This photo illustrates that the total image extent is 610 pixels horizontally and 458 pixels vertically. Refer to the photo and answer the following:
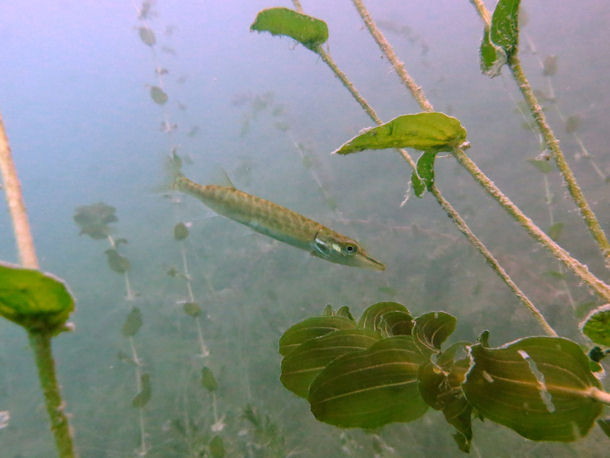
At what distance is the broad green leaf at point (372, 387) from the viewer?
864 millimetres

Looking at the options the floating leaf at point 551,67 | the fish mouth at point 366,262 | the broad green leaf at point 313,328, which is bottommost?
the broad green leaf at point 313,328

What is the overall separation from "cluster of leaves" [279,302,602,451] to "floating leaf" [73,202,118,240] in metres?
5.47

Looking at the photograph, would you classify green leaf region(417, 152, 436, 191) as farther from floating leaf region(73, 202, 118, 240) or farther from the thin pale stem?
floating leaf region(73, 202, 118, 240)

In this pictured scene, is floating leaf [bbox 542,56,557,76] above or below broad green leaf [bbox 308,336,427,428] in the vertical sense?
above

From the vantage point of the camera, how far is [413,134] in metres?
1.02

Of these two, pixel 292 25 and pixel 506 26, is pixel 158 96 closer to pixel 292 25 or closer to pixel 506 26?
pixel 292 25

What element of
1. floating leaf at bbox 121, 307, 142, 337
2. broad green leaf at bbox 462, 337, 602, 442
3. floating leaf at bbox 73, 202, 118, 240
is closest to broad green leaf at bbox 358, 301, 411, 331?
broad green leaf at bbox 462, 337, 602, 442

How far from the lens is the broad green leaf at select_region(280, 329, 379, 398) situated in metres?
1.01

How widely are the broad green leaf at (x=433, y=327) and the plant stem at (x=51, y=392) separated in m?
0.86

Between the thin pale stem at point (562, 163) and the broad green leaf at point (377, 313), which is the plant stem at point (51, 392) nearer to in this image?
the broad green leaf at point (377, 313)

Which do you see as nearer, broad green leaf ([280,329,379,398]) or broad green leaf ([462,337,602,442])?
broad green leaf ([462,337,602,442])

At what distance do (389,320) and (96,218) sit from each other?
5938 mm

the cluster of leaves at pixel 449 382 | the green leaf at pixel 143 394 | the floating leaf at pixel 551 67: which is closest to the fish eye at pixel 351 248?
the cluster of leaves at pixel 449 382

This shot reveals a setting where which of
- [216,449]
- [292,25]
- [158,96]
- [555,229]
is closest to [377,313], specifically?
[292,25]
